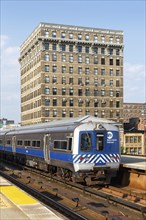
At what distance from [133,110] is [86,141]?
6737 inches

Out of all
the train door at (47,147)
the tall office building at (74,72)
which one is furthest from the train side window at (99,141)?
the tall office building at (74,72)

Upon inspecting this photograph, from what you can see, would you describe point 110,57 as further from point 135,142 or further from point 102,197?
point 102,197

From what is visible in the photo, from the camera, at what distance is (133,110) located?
18925cm

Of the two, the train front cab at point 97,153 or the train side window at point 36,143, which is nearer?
the train front cab at point 97,153

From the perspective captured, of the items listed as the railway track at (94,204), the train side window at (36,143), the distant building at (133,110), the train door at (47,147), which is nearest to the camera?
the railway track at (94,204)

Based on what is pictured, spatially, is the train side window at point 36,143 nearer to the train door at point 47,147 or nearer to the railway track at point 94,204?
the train door at point 47,147

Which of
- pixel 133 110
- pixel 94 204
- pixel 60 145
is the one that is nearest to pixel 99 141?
pixel 60 145

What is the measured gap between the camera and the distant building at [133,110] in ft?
614

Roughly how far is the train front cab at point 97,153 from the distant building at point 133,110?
166 m

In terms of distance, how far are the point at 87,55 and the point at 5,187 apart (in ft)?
279

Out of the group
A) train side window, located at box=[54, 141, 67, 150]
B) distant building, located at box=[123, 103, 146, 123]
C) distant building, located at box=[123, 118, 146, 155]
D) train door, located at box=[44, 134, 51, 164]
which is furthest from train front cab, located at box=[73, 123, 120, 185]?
distant building, located at box=[123, 103, 146, 123]

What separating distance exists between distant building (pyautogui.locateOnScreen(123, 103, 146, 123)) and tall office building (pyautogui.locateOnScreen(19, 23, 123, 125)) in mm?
83173

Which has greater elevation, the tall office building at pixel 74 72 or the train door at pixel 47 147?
the tall office building at pixel 74 72

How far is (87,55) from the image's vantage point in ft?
336
